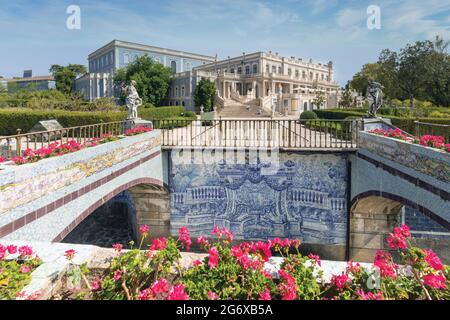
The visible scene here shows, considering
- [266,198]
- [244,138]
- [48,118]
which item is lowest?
[266,198]

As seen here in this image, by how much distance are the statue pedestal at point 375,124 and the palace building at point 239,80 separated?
3133 cm

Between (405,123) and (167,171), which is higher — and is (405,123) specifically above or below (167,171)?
above

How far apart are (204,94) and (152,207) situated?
3552cm

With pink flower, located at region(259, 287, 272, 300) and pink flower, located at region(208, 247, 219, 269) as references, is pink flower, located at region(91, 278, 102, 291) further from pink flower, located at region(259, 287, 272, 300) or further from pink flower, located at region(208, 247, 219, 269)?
pink flower, located at region(259, 287, 272, 300)

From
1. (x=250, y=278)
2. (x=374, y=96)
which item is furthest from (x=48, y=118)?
(x=250, y=278)

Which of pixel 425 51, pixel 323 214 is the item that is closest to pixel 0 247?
pixel 323 214

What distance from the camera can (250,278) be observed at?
2584 mm

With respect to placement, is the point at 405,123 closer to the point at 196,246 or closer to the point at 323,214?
the point at 323,214

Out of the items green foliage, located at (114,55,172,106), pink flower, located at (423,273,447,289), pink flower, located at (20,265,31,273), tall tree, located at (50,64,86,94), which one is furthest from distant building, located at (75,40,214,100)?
pink flower, located at (423,273,447,289)

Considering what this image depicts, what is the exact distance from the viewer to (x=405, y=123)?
1524 centimetres

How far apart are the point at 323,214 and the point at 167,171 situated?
5.68 m

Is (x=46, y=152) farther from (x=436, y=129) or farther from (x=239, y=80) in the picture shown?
(x=239, y=80)

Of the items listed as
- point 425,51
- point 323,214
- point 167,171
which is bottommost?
point 323,214

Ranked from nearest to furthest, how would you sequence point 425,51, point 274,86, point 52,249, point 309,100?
point 52,249 → point 425,51 → point 309,100 → point 274,86
